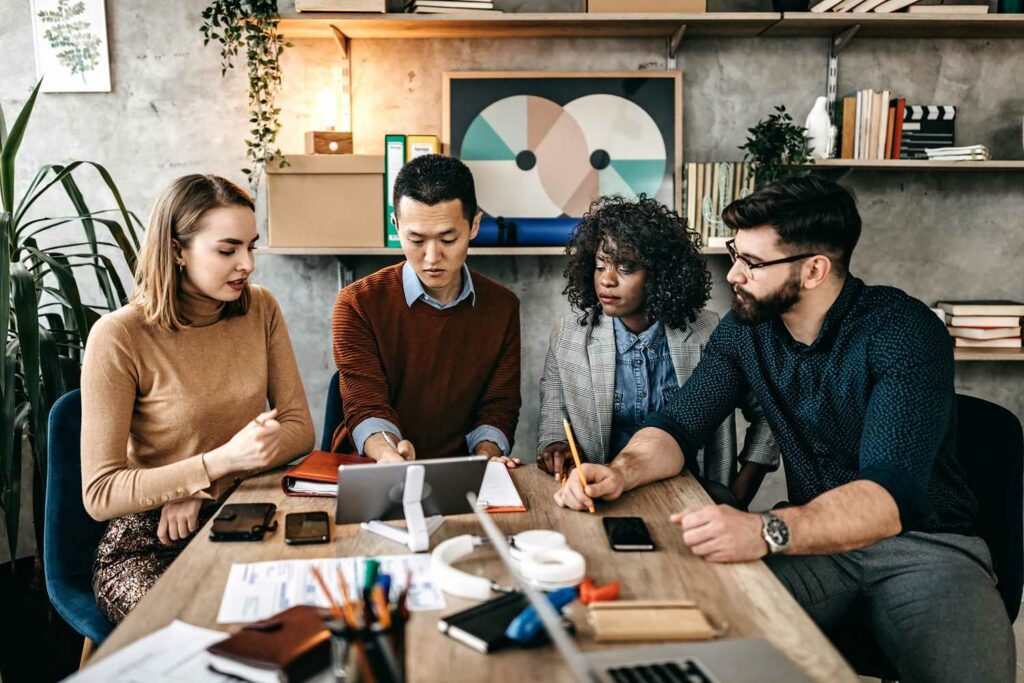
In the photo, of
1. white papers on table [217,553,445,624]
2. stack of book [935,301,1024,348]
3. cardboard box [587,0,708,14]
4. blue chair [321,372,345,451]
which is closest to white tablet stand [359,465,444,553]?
white papers on table [217,553,445,624]

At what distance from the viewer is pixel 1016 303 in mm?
3039

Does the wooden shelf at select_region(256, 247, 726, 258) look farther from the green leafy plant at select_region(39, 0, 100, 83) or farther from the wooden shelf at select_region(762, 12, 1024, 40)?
the green leafy plant at select_region(39, 0, 100, 83)

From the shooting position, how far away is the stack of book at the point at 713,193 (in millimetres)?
2951

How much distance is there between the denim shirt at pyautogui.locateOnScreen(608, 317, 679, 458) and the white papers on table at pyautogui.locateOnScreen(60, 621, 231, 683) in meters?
1.46

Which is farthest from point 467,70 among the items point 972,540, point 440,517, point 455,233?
point 972,540

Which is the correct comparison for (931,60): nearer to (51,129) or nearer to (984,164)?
(984,164)

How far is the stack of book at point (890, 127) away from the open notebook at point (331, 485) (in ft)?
6.75

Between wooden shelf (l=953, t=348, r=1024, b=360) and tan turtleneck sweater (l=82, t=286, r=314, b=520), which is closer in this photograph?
tan turtleneck sweater (l=82, t=286, r=314, b=520)

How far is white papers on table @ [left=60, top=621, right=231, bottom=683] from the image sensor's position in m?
0.93

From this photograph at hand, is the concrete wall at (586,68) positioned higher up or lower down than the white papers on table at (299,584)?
higher up

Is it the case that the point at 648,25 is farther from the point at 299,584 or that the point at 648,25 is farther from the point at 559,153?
the point at 299,584

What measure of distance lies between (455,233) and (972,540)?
4.77 ft

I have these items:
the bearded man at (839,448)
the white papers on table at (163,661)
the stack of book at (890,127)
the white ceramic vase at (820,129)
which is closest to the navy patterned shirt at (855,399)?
the bearded man at (839,448)

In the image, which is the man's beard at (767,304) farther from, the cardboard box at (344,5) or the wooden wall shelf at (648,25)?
the cardboard box at (344,5)
